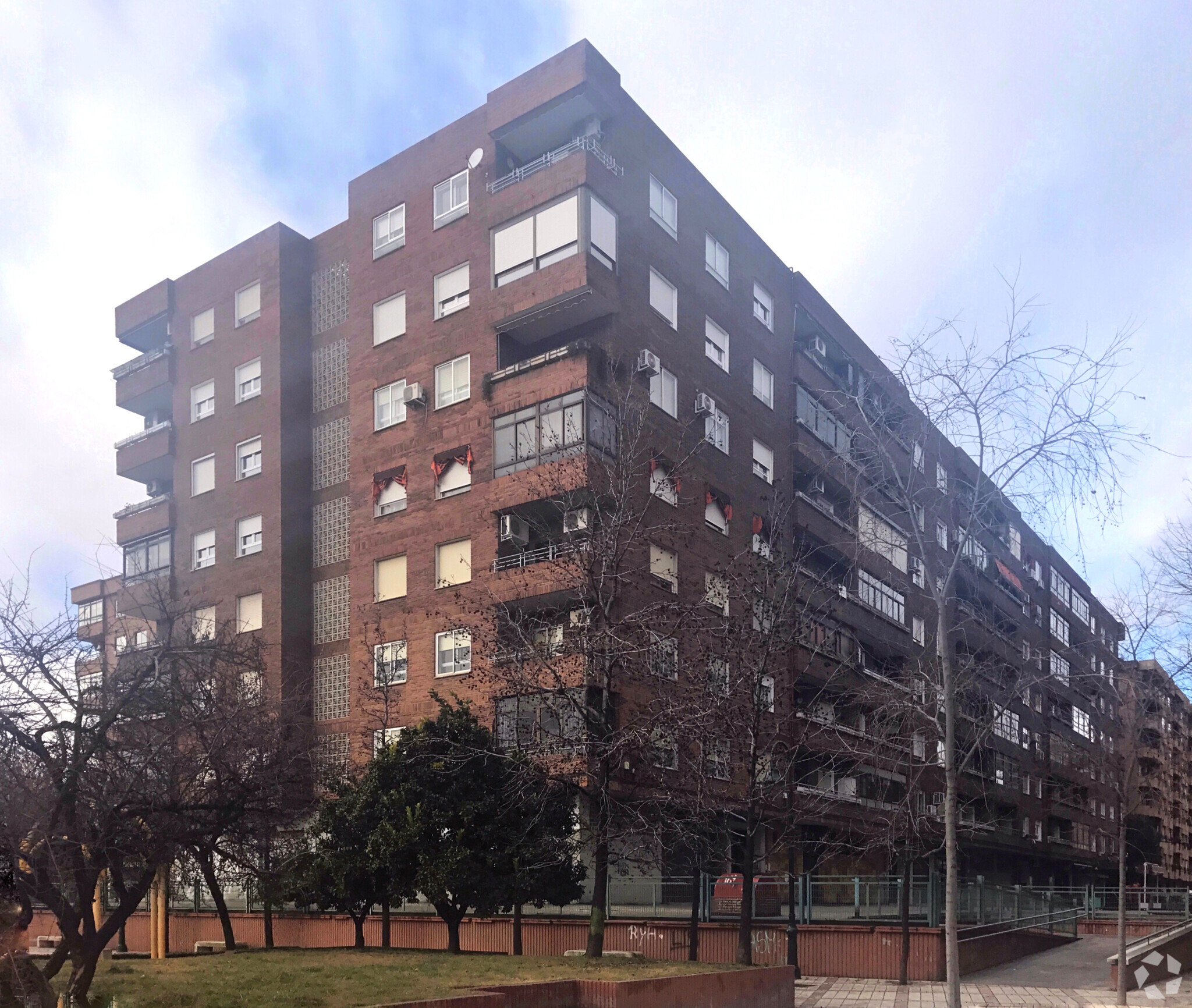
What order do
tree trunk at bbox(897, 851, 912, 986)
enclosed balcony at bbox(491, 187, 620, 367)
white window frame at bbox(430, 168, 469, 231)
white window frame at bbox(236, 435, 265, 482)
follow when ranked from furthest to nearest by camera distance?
1. white window frame at bbox(236, 435, 265, 482)
2. white window frame at bbox(430, 168, 469, 231)
3. enclosed balcony at bbox(491, 187, 620, 367)
4. tree trunk at bbox(897, 851, 912, 986)

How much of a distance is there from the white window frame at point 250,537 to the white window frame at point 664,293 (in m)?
14.7

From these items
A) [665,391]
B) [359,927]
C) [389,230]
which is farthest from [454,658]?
[389,230]

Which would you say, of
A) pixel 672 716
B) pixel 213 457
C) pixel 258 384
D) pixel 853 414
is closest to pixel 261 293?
pixel 258 384

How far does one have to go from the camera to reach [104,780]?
558 inches

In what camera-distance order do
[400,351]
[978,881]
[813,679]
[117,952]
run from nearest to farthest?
[117,952], [978,881], [400,351], [813,679]

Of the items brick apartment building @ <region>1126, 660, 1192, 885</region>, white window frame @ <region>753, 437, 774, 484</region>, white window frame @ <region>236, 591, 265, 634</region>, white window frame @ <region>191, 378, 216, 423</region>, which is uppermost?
white window frame @ <region>191, 378, 216, 423</region>

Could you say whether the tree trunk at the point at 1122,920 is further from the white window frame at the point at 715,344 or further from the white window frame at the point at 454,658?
the white window frame at the point at 715,344

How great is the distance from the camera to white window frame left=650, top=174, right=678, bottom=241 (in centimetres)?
3475

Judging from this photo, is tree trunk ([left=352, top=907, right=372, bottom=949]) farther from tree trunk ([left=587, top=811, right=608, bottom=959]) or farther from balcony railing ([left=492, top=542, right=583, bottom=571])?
balcony railing ([left=492, top=542, right=583, bottom=571])

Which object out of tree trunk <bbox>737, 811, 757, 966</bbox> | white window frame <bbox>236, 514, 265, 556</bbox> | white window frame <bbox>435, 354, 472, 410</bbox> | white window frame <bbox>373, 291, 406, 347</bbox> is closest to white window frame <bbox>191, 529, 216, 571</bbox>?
white window frame <bbox>236, 514, 265, 556</bbox>

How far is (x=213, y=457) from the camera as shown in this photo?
41.6 m

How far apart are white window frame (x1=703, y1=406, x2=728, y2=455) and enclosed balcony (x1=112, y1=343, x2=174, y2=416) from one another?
67.1 feet

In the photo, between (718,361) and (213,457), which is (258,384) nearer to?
(213,457)

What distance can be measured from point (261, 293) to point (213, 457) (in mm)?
5938
